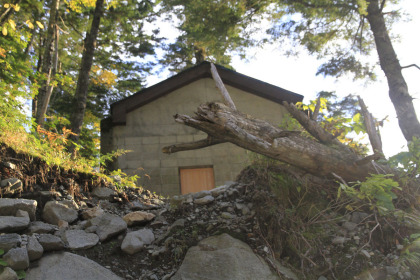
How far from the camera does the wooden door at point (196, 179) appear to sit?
31.6ft

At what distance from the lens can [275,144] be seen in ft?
14.3

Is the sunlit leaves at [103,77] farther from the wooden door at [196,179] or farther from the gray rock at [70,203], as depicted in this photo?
the gray rock at [70,203]

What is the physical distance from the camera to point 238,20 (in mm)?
11000

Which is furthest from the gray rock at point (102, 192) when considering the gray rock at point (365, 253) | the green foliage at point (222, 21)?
the green foliage at point (222, 21)

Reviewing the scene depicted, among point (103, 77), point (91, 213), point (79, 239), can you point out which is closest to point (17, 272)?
point (79, 239)

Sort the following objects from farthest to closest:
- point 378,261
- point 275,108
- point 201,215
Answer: point 275,108
point 201,215
point 378,261

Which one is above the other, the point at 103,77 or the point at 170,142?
the point at 103,77

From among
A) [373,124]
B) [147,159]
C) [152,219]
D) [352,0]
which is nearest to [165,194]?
[147,159]

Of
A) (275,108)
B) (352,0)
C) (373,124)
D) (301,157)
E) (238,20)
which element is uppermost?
(238,20)

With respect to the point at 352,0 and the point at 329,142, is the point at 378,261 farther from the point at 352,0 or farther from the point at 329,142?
the point at 352,0

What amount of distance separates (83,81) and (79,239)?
6741mm

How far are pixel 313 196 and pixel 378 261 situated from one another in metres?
1.18

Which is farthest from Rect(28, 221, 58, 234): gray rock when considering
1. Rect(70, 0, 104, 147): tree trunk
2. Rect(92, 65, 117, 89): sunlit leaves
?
Rect(92, 65, 117, 89): sunlit leaves

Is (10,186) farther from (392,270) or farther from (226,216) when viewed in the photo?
(392,270)
